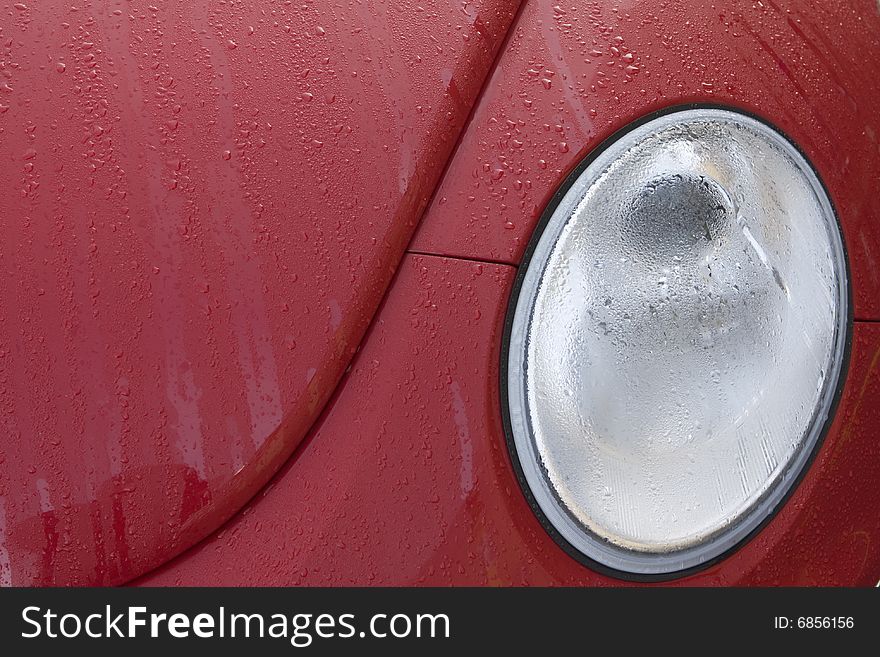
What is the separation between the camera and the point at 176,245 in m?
0.73

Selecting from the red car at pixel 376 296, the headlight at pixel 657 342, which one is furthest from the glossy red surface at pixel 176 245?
the headlight at pixel 657 342

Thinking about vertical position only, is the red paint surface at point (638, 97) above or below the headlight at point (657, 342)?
above

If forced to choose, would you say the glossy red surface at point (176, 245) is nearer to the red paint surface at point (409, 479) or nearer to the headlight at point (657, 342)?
the red paint surface at point (409, 479)

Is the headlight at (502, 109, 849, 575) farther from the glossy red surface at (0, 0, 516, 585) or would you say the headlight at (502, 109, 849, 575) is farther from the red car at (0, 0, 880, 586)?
the glossy red surface at (0, 0, 516, 585)

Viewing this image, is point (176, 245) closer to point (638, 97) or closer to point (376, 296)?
point (376, 296)

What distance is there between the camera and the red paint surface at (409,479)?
2.43ft

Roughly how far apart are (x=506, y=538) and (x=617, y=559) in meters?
0.12

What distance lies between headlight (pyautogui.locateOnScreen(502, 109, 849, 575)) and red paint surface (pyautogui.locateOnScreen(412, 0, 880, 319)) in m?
0.03

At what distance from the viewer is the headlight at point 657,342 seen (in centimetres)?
75

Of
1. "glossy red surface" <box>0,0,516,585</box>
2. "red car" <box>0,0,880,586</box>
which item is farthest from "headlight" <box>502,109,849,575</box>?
"glossy red surface" <box>0,0,516,585</box>

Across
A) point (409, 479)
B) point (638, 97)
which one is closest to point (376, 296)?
point (409, 479)

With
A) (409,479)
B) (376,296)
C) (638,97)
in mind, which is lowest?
(409,479)

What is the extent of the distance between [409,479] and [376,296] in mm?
180

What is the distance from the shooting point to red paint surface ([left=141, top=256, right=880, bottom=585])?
74cm
